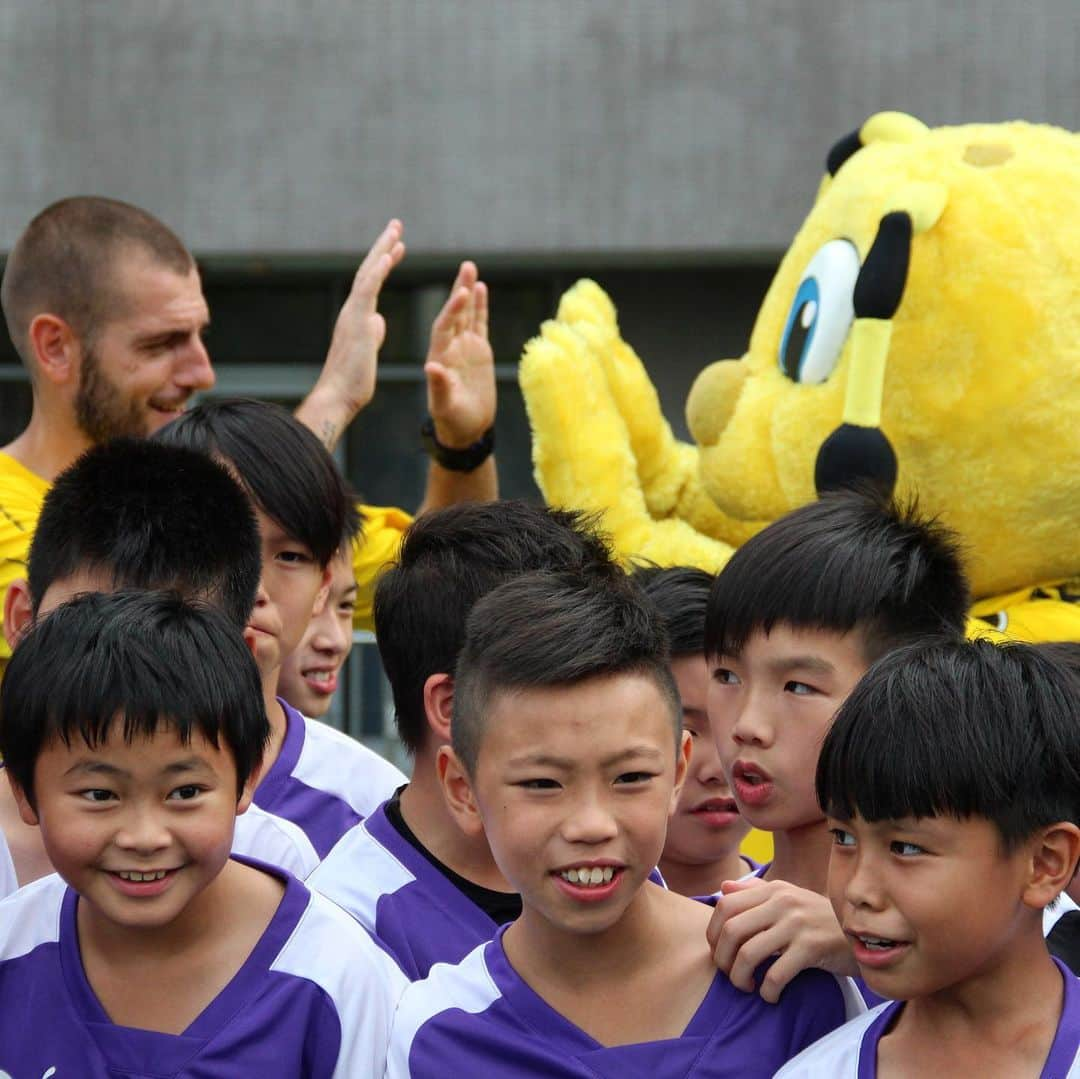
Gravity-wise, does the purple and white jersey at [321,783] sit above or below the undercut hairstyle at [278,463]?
below

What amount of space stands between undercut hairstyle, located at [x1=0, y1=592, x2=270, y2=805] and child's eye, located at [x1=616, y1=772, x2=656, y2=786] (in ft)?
1.51

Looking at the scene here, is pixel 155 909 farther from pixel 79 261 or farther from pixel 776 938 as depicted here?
pixel 79 261

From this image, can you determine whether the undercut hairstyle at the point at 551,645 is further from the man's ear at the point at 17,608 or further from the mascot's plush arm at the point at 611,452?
the mascot's plush arm at the point at 611,452

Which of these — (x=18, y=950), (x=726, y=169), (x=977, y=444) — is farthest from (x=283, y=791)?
(x=726, y=169)

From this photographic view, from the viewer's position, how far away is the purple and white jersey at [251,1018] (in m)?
1.98

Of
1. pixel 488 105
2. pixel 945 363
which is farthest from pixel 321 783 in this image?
pixel 488 105

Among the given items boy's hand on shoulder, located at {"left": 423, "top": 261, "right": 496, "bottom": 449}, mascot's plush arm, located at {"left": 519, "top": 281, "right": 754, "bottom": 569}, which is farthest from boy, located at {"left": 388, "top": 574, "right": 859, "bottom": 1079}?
mascot's plush arm, located at {"left": 519, "top": 281, "right": 754, "bottom": 569}

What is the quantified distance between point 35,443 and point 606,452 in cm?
133

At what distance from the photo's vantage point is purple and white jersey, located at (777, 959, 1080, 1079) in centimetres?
174

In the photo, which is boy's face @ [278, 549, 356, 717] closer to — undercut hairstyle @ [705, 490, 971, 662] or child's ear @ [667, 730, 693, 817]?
undercut hairstyle @ [705, 490, 971, 662]

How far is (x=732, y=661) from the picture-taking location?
2.30 m

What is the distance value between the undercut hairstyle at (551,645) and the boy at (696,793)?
63 cm

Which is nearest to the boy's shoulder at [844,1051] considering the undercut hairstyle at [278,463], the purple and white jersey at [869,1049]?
the purple and white jersey at [869,1049]

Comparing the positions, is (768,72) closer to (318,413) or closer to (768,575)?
(318,413)
